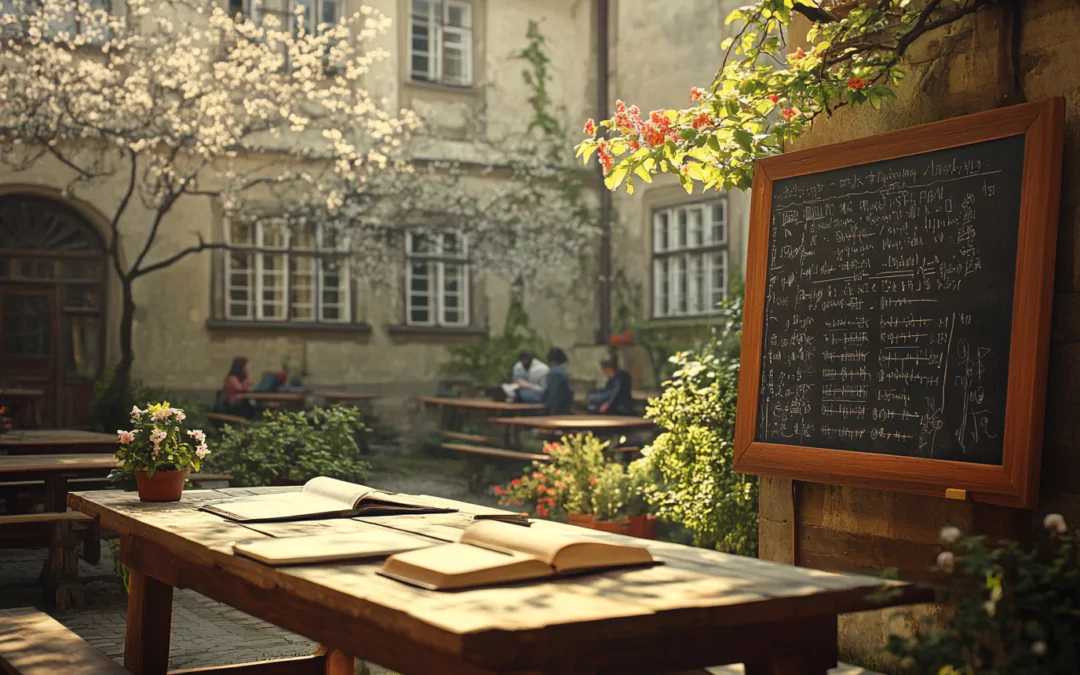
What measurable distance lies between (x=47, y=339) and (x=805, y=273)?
40.9 ft

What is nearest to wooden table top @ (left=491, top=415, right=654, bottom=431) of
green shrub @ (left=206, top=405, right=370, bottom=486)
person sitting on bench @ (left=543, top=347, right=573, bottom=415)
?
person sitting on bench @ (left=543, top=347, right=573, bottom=415)

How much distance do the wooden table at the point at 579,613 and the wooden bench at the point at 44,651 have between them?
101 centimetres

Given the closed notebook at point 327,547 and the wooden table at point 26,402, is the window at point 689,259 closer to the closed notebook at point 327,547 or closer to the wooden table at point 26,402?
the wooden table at point 26,402

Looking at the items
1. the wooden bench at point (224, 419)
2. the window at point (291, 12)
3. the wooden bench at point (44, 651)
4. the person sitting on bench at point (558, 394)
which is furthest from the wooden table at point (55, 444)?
the window at point (291, 12)

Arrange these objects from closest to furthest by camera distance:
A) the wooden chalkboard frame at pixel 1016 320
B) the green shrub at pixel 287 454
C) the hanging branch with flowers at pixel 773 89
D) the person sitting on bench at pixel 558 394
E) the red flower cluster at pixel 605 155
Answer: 1. the wooden chalkboard frame at pixel 1016 320
2. the hanging branch with flowers at pixel 773 89
3. the red flower cluster at pixel 605 155
4. the green shrub at pixel 287 454
5. the person sitting on bench at pixel 558 394

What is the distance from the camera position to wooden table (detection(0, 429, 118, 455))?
858 centimetres

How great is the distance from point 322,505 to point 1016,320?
2499 mm

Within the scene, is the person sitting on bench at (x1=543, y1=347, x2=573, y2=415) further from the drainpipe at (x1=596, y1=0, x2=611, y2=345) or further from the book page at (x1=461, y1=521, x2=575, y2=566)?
the book page at (x1=461, y1=521, x2=575, y2=566)

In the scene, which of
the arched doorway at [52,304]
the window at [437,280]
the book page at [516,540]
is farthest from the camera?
the window at [437,280]

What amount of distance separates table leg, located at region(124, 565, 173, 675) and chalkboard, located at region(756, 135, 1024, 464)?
270 cm

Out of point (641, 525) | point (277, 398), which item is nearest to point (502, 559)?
point (641, 525)

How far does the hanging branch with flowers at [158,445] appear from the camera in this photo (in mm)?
4441

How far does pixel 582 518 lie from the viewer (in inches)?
333

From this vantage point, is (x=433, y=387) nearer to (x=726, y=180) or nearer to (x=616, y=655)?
(x=726, y=180)
